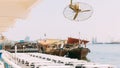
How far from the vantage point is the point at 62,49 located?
37.1m

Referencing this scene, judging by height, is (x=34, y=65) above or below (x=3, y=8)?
below

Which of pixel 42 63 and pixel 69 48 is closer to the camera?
pixel 42 63

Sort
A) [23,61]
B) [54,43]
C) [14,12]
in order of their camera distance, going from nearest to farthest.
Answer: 1. [14,12]
2. [23,61]
3. [54,43]

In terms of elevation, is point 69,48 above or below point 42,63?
below

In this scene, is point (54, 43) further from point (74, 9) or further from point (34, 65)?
point (74, 9)

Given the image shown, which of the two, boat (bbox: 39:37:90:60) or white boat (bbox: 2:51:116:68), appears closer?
white boat (bbox: 2:51:116:68)

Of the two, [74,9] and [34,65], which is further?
[34,65]

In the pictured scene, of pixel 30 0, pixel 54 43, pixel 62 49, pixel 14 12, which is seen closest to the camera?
pixel 30 0

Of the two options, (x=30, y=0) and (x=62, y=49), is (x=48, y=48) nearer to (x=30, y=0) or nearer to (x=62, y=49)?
(x=62, y=49)

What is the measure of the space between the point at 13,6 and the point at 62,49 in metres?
32.3

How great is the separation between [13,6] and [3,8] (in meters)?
0.17

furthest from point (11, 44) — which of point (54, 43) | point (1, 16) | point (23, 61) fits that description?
point (1, 16)

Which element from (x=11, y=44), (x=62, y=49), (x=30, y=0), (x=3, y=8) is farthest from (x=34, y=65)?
(x=11, y=44)

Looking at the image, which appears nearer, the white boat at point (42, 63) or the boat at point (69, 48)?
the white boat at point (42, 63)
